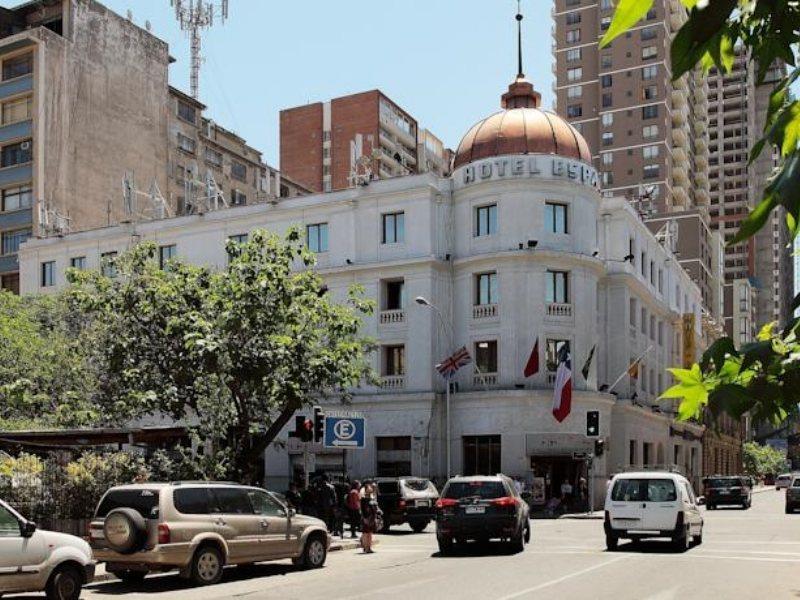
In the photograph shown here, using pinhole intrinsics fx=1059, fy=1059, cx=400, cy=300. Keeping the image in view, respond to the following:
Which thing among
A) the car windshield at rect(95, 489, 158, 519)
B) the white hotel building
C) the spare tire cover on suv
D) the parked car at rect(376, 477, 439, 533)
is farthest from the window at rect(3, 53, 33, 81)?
the spare tire cover on suv

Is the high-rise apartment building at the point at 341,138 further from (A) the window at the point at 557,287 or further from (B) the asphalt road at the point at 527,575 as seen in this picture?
(B) the asphalt road at the point at 527,575

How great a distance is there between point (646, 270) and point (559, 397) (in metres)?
17.7

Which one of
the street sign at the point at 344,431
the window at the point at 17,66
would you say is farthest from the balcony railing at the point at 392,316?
the window at the point at 17,66

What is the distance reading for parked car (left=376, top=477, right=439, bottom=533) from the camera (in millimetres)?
31578

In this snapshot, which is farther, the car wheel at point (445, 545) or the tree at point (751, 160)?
the car wheel at point (445, 545)

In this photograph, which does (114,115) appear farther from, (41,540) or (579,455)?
(41,540)

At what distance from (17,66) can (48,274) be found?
51.8 feet

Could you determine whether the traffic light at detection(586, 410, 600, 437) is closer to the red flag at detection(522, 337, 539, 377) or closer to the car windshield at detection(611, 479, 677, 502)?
the red flag at detection(522, 337, 539, 377)

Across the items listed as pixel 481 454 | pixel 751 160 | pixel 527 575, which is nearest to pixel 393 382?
pixel 481 454

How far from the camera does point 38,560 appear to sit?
1452 cm

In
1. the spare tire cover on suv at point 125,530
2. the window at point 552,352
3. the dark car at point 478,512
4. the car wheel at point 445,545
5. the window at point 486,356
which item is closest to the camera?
the spare tire cover on suv at point 125,530

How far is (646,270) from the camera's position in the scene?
58.7m

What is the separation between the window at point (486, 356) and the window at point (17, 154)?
109ft

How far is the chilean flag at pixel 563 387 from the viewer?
142ft
